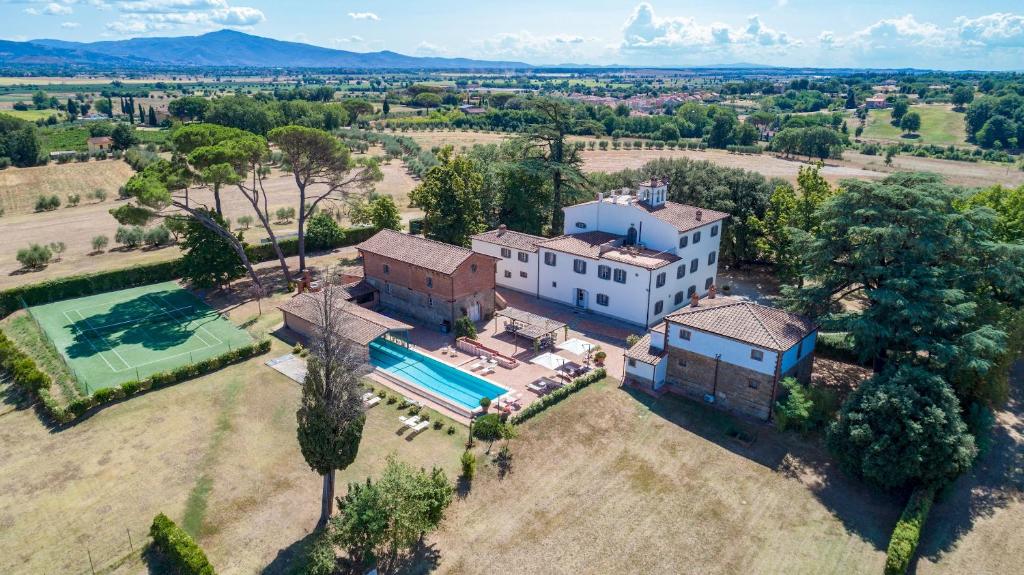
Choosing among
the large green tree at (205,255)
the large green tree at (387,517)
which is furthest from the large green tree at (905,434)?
the large green tree at (205,255)

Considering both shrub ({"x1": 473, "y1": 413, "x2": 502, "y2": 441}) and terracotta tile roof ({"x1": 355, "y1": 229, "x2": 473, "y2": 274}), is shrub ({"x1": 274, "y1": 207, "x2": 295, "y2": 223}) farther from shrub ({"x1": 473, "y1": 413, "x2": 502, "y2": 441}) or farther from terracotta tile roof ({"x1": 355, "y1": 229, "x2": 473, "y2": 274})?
shrub ({"x1": 473, "y1": 413, "x2": 502, "y2": 441})

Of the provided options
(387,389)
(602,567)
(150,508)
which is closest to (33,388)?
(150,508)

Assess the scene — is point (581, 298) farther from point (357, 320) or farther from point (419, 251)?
point (357, 320)

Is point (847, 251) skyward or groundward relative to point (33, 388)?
skyward

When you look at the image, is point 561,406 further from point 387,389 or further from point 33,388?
point 33,388

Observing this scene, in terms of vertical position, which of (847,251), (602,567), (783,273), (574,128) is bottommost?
(602,567)

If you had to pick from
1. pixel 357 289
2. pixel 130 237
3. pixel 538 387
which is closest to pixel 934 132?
pixel 357 289
